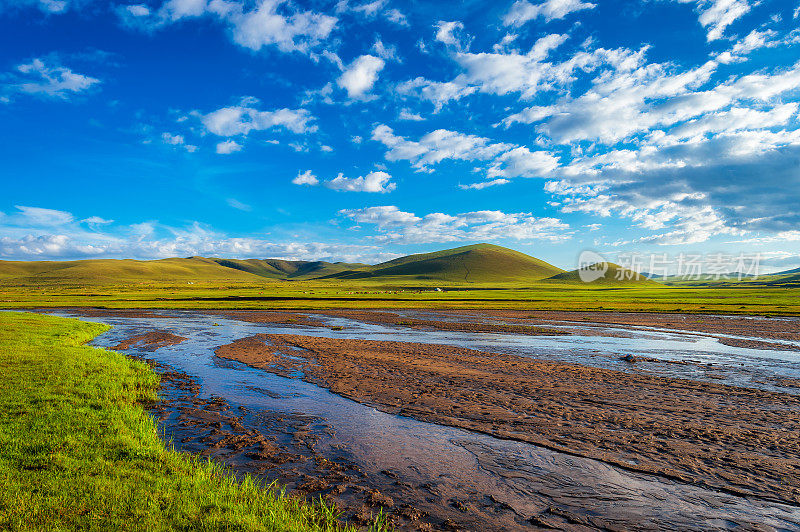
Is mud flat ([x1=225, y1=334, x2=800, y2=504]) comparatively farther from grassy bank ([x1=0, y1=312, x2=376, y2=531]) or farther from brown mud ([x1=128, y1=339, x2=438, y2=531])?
grassy bank ([x1=0, y1=312, x2=376, y2=531])

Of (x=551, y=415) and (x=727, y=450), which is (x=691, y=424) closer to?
(x=727, y=450)

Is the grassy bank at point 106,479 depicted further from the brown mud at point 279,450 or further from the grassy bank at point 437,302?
the grassy bank at point 437,302

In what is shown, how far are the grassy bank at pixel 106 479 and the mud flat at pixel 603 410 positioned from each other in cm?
852

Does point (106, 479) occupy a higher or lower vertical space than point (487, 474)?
higher

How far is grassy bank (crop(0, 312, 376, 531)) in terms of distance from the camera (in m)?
7.64

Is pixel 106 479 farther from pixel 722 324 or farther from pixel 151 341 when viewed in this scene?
pixel 722 324

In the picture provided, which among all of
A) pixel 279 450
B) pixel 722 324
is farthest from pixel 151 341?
pixel 722 324

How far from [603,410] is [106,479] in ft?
56.0

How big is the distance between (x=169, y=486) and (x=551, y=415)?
1344 centimetres

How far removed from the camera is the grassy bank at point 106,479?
764 cm

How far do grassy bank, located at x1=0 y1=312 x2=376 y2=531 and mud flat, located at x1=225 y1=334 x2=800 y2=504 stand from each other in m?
8.52

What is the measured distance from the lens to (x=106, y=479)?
9023mm

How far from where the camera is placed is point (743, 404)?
1809cm

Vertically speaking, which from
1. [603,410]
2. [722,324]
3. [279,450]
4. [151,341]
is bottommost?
[151,341]
